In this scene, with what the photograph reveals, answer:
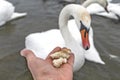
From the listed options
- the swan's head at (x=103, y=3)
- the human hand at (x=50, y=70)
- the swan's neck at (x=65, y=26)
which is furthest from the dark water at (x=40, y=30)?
the human hand at (x=50, y=70)

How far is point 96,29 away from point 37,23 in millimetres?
1454

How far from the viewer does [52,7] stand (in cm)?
955

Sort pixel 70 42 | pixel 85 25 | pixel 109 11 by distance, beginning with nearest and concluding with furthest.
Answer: pixel 85 25 < pixel 70 42 < pixel 109 11

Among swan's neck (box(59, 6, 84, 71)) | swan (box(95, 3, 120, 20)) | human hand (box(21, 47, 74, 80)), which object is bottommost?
swan (box(95, 3, 120, 20))

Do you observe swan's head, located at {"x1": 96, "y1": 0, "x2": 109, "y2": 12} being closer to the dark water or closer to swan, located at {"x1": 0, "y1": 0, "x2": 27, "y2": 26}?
the dark water

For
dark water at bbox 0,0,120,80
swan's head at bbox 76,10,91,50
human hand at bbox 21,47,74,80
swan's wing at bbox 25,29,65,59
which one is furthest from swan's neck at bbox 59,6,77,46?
human hand at bbox 21,47,74,80

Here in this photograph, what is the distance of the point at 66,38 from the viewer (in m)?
5.91

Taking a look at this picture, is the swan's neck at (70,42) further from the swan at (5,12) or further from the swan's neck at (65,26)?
the swan at (5,12)

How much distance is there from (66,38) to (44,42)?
22.1 inches

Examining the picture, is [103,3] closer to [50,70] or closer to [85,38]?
[85,38]

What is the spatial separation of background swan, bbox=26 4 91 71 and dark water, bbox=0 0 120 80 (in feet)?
1.69

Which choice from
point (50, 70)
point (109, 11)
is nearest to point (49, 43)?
point (50, 70)

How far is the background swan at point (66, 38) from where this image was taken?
17.2 feet

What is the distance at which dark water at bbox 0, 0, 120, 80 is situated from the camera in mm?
6367
